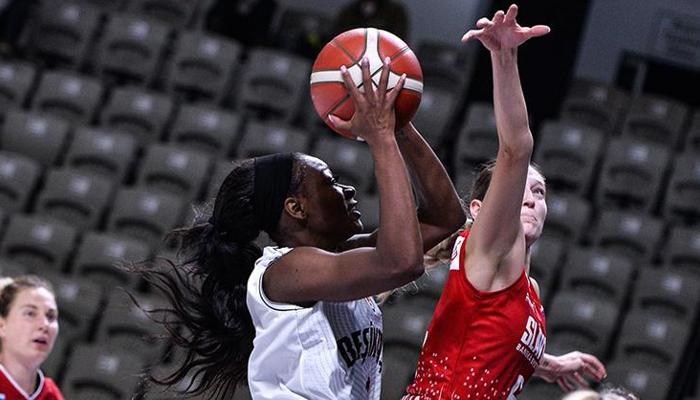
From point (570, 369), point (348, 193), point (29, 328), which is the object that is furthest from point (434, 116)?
point (348, 193)

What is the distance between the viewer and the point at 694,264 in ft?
26.6

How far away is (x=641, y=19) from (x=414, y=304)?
4.62m

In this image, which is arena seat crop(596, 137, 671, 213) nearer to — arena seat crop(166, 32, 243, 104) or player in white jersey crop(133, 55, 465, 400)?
arena seat crop(166, 32, 243, 104)

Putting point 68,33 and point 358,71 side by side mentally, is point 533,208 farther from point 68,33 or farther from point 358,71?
point 68,33

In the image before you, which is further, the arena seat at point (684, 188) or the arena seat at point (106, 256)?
the arena seat at point (684, 188)

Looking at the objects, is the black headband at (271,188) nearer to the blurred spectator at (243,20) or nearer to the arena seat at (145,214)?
the arena seat at (145,214)

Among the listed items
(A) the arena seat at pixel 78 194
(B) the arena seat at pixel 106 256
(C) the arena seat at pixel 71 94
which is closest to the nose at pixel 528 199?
(B) the arena seat at pixel 106 256

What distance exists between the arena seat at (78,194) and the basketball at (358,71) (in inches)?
210

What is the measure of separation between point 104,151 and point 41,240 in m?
0.97

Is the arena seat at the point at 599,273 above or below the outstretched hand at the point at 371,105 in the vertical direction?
below

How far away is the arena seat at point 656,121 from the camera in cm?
936

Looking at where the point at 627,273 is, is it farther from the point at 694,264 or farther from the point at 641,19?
the point at 641,19

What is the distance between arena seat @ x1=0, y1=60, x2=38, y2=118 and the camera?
9109 millimetres

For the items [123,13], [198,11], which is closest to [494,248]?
[123,13]
